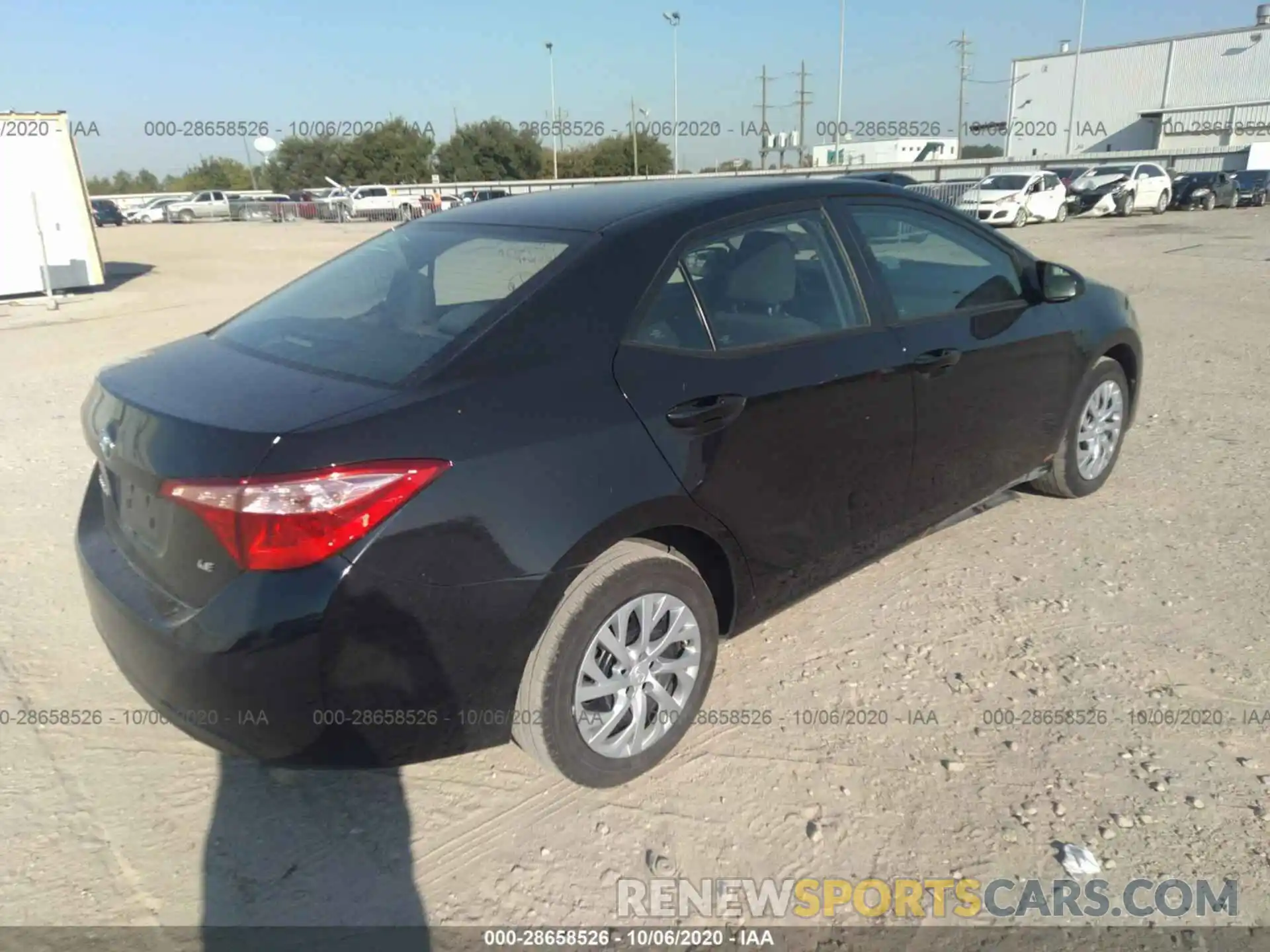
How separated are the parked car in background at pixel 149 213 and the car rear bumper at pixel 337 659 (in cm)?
5509

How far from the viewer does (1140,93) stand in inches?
2411

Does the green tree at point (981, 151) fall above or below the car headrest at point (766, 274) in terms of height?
above

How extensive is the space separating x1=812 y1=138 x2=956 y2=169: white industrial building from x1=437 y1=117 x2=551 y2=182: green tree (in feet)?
72.2

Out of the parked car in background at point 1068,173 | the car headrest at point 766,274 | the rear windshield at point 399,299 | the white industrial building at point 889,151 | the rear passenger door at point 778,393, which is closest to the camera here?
the rear windshield at point 399,299

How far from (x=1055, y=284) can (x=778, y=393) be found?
1883mm

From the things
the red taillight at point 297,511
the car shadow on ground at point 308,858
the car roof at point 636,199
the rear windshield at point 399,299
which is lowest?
the car shadow on ground at point 308,858

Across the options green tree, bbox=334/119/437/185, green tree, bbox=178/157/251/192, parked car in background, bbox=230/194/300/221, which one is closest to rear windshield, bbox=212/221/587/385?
parked car in background, bbox=230/194/300/221

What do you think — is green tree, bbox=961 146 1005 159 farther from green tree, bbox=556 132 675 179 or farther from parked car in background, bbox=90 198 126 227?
parked car in background, bbox=90 198 126 227

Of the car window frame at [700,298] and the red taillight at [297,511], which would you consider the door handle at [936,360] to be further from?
the red taillight at [297,511]

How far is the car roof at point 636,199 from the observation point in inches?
112


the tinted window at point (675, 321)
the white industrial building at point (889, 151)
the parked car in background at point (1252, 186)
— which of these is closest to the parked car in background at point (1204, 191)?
the parked car in background at point (1252, 186)

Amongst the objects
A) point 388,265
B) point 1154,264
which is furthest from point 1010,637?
point 1154,264

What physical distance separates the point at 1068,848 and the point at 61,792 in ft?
9.66

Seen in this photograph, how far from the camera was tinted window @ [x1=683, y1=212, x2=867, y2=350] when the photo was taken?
111 inches
